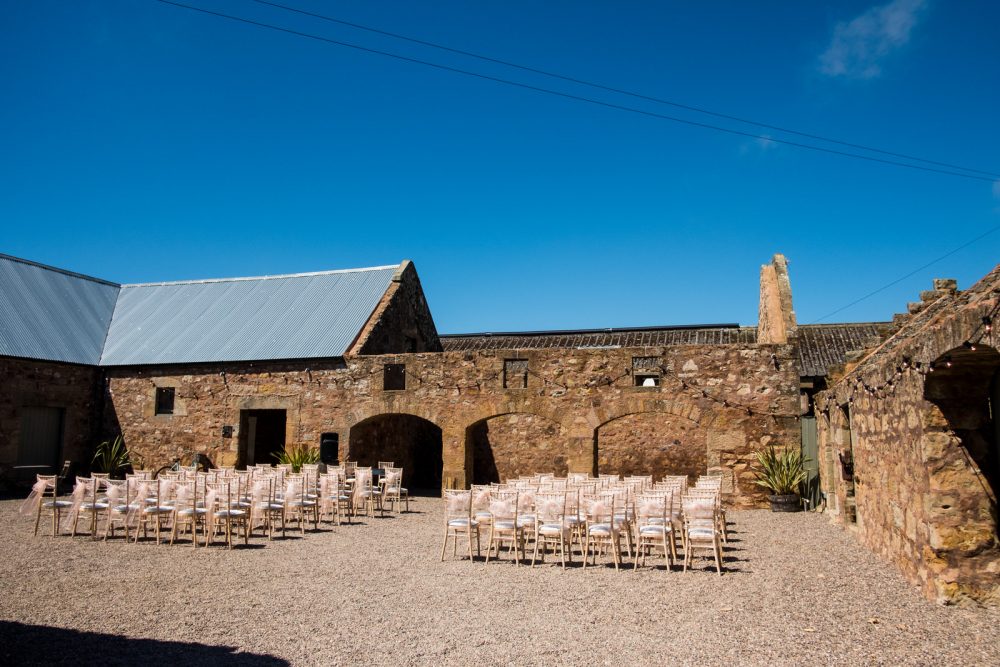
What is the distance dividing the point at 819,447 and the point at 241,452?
1344 cm

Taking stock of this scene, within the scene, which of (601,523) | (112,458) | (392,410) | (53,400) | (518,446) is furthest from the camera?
(518,446)

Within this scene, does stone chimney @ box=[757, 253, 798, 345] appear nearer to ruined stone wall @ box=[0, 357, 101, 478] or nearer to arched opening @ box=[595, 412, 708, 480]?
arched opening @ box=[595, 412, 708, 480]

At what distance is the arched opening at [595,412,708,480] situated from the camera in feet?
63.0

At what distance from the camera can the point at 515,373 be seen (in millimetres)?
16828

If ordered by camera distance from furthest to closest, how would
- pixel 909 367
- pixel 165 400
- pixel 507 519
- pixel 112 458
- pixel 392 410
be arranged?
pixel 165 400 → pixel 112 458 → pixel 392 410 → pixel 507 519 → pixel 909 367

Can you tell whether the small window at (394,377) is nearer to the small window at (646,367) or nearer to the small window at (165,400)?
the small window at (646,367)

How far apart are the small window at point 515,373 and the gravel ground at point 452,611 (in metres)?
7.47

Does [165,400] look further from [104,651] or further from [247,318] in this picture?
[104,651]

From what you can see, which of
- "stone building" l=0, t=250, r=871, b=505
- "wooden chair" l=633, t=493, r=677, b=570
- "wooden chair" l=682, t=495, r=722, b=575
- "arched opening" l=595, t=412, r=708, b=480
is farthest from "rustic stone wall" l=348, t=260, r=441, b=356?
"wooden chair" l=682, t=495, r=722, b=575

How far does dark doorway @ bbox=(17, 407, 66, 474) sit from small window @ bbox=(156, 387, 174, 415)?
7.27ft

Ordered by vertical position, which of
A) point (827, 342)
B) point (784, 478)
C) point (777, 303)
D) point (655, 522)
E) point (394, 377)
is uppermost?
point (777, 303)

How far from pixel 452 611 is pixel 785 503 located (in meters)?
9.67

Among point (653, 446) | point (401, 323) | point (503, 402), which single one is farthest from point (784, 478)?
point (401, 323)

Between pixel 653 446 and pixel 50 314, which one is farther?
pixel 50 314
